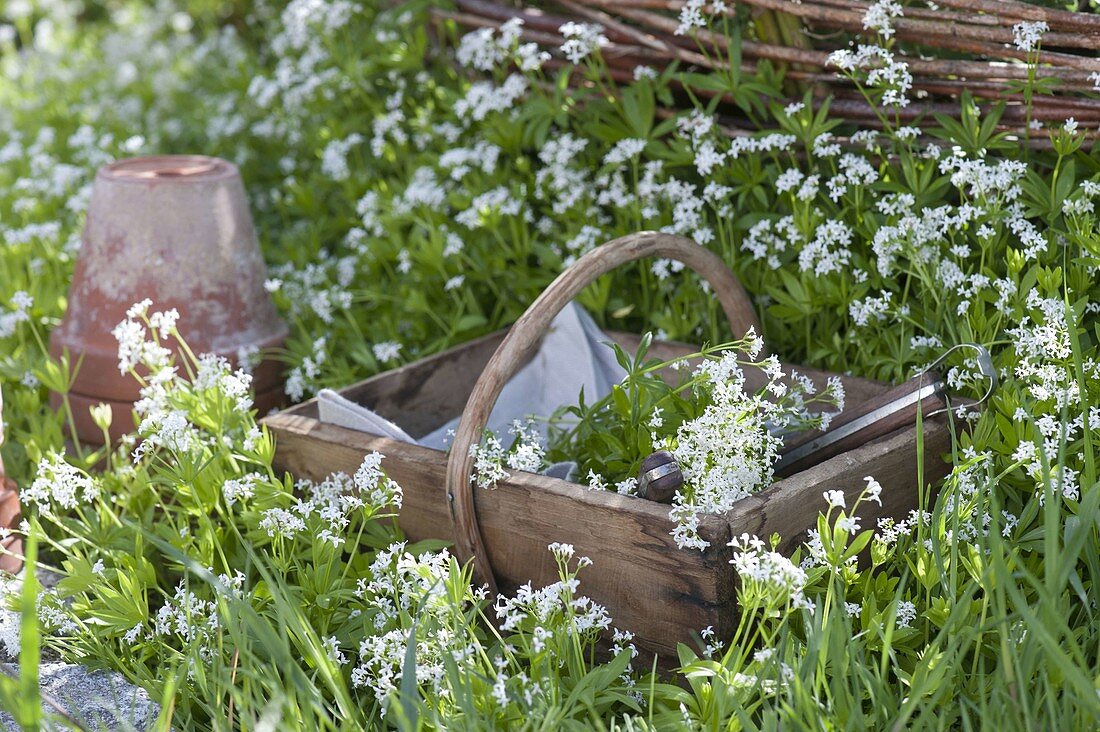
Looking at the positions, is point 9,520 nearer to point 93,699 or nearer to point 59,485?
point 59,485

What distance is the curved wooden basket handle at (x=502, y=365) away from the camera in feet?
5.66

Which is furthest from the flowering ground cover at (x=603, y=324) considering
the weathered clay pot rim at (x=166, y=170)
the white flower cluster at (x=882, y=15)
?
the weathered clay pot rim at (x=166, y=170)

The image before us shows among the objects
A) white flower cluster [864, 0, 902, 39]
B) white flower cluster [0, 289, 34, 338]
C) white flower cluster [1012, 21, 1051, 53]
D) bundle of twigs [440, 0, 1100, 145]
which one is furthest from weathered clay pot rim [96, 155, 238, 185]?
white flower cluster [1012, 21, 1051, 53]

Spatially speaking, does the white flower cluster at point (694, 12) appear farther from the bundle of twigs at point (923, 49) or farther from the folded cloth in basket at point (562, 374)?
the folded cloth in basket at point (562, 374)

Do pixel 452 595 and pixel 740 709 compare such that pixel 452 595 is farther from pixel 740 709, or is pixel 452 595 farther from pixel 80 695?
pixel 80 695

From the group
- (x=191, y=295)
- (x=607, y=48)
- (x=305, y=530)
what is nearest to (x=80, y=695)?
(x=305, y=530)

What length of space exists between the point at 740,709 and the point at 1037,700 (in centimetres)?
36

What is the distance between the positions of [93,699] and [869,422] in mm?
1306

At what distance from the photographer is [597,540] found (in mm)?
1705

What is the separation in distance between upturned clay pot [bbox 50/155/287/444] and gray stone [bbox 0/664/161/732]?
2.56ft

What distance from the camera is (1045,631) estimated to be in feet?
4.23

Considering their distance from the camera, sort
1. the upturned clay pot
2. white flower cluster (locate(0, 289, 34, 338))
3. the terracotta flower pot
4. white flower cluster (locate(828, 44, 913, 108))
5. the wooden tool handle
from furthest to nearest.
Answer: white flower cluster (locate(0, 289, 34, 338))
the upturned clay pot
white flower cluster (locate(828, 44, 913, 108))
the terracotta flower pot
the wooden tool handle

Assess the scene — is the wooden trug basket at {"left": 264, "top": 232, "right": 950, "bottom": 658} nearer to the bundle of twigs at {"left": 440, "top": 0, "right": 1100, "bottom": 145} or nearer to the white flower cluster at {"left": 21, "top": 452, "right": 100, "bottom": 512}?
the white flower cluster at {"left": 21, "top": 452, "right": 100, "bottom": 512}

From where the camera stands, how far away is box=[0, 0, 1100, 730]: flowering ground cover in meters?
1.46
